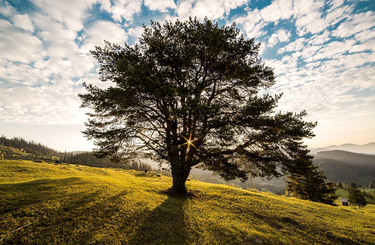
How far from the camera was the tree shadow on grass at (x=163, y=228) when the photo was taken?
19.4 feet

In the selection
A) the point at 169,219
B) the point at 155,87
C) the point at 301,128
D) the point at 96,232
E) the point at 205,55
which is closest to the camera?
the point at 96,232

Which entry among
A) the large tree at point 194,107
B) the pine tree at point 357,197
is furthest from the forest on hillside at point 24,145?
the pine tree at point 357,197

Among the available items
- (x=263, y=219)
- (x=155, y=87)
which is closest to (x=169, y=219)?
→ (x=263, y=219)

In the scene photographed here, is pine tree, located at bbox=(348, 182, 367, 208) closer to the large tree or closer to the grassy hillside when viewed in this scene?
the grassy hillside

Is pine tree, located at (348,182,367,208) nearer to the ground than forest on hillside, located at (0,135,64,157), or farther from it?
nearer to the ground

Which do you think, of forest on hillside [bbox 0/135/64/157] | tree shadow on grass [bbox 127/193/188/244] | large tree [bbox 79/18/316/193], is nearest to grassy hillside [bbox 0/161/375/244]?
tree shadow on grass [bbox 127/193/188/244]

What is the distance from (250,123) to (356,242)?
8.34 meters

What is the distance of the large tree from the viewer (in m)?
9.90

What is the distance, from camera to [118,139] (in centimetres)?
1141

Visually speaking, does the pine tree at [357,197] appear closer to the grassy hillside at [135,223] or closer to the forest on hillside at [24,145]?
the grassy hillside at [135,223]

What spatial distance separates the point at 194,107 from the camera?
29.4 ft

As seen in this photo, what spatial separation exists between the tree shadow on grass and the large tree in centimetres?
276

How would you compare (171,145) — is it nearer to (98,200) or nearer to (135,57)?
(98,200)

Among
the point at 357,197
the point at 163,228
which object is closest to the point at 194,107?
the point at 163,228
